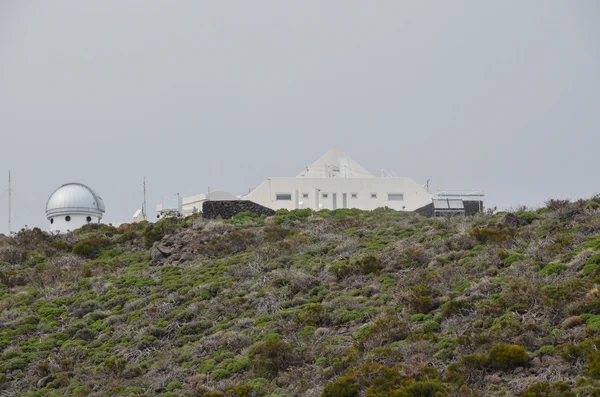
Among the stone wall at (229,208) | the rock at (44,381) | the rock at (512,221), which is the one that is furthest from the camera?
the stone wall at (229,208)

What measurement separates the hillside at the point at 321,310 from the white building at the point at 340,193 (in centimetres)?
748

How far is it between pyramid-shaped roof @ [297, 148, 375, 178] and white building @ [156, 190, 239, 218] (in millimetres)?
4623

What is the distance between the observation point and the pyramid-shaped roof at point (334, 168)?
165ft

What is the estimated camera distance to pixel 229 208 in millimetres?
43344

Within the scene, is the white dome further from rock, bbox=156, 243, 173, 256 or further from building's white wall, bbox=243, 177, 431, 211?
rock, bbox=156, 243, 173, 256

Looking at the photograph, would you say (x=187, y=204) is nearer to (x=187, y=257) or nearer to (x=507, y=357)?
(x=187, y=257)

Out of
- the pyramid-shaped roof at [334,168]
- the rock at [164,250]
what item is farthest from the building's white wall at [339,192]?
the rock at [164,250]

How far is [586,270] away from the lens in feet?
73.4

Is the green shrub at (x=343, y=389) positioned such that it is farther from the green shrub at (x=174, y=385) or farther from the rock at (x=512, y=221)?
the rock at (x=512, y=221)

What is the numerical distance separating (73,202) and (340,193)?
51.8ft

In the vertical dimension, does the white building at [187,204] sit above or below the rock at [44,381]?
above

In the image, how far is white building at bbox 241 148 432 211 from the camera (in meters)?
47.2

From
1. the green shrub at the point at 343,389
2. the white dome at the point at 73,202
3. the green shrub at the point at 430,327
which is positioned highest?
the white dome at the point at 73,202

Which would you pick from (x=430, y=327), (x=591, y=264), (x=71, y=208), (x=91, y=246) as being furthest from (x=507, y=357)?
(x=71, y=208)
